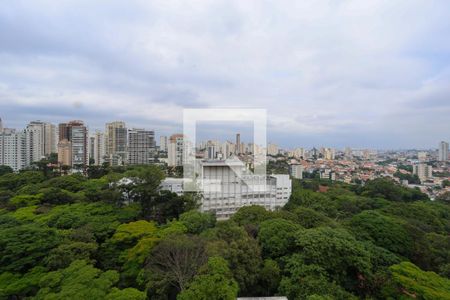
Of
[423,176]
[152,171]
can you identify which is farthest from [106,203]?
[423,176]

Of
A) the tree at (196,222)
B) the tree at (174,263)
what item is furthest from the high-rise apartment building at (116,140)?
the tree at (174,263)

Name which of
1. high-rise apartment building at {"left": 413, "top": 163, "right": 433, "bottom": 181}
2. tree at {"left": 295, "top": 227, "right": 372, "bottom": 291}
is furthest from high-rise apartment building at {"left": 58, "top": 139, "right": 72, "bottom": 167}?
high-rise apartment building at {"left": 413, "top": 163, "right": 433, "bottom": 181}

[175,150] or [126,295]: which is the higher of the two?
[175,150]

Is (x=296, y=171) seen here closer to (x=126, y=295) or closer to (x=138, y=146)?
(x=138, y=146)

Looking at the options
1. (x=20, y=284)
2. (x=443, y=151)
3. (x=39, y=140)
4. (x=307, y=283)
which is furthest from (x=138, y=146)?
(x=443, y=151)
